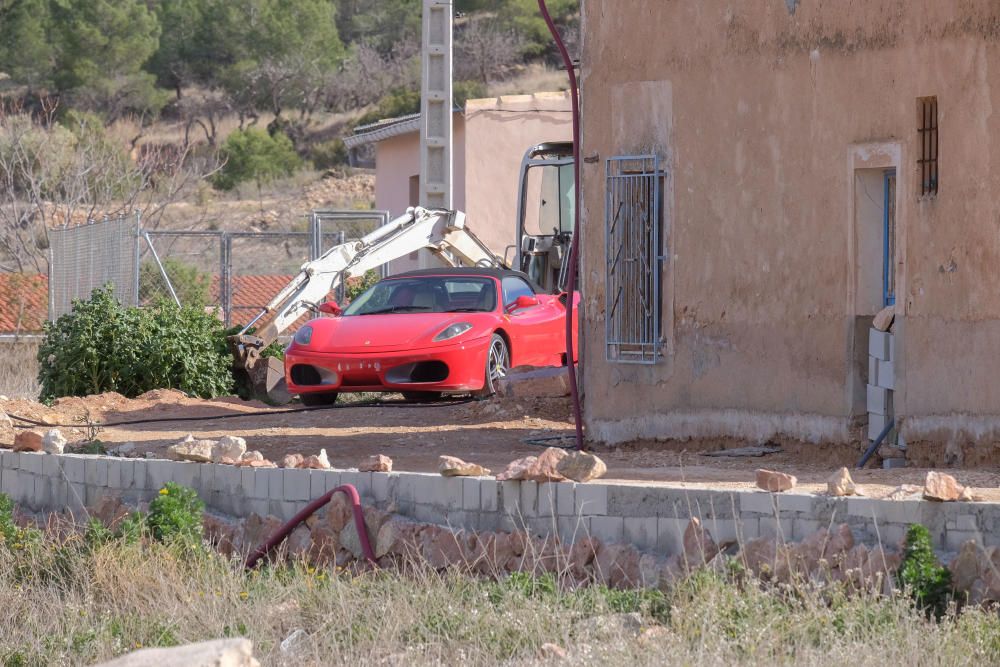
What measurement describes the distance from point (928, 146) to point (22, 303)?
62.4 feet

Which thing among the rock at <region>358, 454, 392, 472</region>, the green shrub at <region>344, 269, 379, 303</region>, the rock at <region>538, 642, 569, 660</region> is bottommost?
the rock at <region>538, 642, 569, 660</region>

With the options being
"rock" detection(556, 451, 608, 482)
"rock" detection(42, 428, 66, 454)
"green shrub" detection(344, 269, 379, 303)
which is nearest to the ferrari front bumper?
"rock" detection(42, 428, 66, 454)

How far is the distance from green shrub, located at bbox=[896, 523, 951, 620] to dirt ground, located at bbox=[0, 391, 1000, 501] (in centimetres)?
54

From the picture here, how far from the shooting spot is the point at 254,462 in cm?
1024

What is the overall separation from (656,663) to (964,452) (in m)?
3.99

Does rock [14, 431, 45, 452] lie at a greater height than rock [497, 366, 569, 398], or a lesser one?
lesser

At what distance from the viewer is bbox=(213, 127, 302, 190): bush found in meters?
49.8

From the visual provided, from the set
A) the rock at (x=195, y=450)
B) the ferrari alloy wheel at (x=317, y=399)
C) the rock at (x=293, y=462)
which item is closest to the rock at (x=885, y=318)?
the rock at (x=293, y=462)

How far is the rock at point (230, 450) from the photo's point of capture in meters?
10.4

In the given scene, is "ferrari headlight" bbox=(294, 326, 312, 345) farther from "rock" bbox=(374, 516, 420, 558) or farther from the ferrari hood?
"rock" bbox=(374, 516, 420, 558)

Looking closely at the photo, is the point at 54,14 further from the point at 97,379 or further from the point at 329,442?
the point at 329,442

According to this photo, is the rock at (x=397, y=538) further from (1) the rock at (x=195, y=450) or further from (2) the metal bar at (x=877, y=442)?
(2) the metal bar at (x=877, y=442)

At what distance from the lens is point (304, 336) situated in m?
15.8

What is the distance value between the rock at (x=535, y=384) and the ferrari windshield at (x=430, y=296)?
1384 mm
